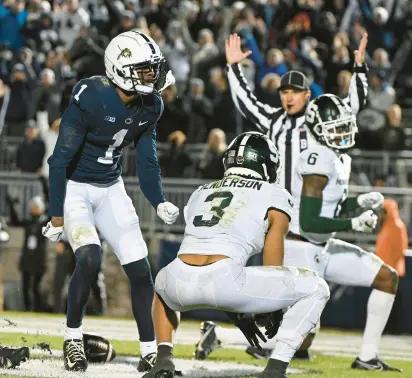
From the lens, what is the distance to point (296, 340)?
6422 millimetres

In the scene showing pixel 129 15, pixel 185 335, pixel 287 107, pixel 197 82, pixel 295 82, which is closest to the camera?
pixel 295 82

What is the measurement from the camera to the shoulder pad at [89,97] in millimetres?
7266

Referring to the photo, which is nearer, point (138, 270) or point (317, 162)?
point (138, 270)

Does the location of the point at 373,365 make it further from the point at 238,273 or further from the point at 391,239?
the point at 391,239

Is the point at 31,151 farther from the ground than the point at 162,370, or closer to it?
farther from the ground

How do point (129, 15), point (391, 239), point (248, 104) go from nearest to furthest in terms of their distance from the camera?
point (248, 104), point (391, 239), point (129, 15)

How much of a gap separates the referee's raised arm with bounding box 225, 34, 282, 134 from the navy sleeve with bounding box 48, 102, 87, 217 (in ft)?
7.77

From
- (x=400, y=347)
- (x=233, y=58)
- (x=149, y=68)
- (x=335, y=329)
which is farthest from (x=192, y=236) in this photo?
(x=335, y=329)

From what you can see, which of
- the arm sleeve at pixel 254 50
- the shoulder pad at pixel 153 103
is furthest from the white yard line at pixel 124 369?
the arm sleeve at pixel 254 50

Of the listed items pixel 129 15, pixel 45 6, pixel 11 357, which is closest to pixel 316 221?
pixel 11 357

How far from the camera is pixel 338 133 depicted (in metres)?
8.43

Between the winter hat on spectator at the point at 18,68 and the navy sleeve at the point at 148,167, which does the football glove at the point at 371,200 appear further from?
the winter hat on spectator at the point at 18,68

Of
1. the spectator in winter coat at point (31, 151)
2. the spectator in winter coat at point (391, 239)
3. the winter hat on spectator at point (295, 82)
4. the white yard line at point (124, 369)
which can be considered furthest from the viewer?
the spectator in winter coat at point (31, 151)

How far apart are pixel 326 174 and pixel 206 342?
149cm
